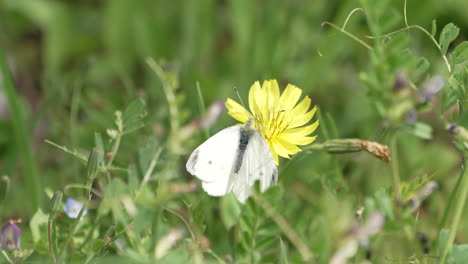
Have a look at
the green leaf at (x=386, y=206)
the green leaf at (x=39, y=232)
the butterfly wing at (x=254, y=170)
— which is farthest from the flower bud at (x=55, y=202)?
the green leaf at (x=386, y=206)

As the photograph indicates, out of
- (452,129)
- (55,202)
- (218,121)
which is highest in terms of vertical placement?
(452,129)

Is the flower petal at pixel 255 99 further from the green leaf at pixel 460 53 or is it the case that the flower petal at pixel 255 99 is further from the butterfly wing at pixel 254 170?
the green leaf at pixel 460 53

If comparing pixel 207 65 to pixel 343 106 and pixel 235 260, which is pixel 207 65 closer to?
pixel 343 106

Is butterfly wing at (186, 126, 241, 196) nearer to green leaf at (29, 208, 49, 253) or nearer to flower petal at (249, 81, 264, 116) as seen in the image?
flower petal at (249, 81, 264, 116)

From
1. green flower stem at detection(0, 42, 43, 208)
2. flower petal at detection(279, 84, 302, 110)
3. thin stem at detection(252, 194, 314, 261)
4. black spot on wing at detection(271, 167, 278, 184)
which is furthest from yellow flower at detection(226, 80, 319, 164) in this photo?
green flower stem at detection(0, 42, 43, 208)

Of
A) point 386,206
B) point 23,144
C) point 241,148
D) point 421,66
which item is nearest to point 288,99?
point 241,148

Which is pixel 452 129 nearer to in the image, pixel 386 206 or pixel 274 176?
pixel 386 206

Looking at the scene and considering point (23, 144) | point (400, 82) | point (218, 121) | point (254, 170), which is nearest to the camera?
point (400, 82)
